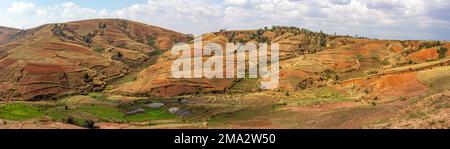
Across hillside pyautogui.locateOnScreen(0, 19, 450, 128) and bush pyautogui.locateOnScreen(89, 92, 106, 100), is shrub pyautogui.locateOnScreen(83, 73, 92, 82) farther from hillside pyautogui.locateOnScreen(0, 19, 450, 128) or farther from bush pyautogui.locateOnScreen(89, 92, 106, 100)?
bush pyautogui.locateOnScreen(89, 92, 106, 100)

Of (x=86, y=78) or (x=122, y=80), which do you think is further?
(x=122, y=80)

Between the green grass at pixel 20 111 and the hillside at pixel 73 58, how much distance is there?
12901mm

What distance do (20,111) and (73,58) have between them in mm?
41976

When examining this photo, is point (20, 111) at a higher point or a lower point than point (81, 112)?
higher

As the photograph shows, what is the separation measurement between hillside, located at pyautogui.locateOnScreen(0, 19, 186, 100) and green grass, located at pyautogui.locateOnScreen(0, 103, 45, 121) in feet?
42.3

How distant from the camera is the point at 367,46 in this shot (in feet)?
250

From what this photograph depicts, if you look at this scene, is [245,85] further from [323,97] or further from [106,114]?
[106,114]

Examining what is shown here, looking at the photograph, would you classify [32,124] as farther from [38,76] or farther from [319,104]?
[38,76]

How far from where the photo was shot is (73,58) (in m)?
91.2

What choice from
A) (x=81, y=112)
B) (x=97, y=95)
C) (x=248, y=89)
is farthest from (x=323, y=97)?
(x=97, y=95)

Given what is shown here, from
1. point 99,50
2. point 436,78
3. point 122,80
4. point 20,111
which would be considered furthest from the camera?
point 99,50
